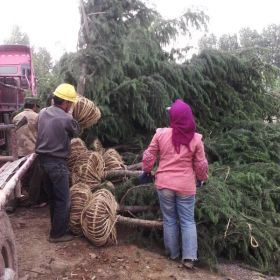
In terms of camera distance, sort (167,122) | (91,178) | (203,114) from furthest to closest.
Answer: (203,114) → (167,122) → (91,178)

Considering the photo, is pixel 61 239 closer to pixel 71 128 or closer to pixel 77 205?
pixel 77 205

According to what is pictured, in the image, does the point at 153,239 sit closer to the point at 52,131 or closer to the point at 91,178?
the point at 91,178

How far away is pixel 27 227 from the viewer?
16.2 feet

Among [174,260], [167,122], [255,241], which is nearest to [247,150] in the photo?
[167,122]

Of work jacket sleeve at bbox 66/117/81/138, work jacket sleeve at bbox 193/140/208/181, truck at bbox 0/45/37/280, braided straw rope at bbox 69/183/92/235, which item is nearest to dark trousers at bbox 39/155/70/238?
braided straw rope at bbox 69/183/92/235

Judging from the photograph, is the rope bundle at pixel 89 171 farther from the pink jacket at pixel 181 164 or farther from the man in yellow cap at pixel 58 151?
the pink jacket at pixel 181 164

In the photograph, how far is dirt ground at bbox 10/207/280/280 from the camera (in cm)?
395

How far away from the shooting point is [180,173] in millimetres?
4359

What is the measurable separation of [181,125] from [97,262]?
1685mm

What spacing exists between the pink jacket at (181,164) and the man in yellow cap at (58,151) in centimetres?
96

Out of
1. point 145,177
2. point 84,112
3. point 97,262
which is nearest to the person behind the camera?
point 97,262

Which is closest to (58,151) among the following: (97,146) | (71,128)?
(71,128)

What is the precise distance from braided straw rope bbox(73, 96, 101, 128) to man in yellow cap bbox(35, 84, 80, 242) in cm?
70

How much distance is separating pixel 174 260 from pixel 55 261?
1.30m
